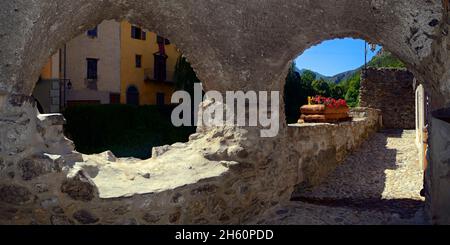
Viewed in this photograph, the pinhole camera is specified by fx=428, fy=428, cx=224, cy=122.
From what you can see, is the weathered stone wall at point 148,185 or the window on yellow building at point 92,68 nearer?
the weathered stone wall at point 148,185

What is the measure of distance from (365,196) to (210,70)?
2867 mm

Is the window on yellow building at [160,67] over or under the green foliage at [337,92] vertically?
over

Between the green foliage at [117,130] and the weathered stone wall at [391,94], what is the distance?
768 cm

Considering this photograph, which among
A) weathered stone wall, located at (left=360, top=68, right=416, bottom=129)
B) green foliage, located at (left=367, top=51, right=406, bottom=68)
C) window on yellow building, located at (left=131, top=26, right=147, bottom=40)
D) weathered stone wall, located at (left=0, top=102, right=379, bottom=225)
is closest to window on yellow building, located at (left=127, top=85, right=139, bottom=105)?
window on yellow building, located at (left=131, top=26, right=147, bottom=40)

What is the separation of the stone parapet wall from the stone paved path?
17 cm

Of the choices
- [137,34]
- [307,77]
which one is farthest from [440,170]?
[307,77]

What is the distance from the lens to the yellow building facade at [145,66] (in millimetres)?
23077

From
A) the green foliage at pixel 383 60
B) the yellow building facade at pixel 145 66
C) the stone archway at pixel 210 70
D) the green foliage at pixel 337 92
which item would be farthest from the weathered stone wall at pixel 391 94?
the green foliage at pixel 383 60

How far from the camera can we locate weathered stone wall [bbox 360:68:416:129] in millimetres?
15977

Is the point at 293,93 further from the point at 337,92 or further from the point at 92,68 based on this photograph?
the point at 92,68

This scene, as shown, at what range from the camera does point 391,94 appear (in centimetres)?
1634

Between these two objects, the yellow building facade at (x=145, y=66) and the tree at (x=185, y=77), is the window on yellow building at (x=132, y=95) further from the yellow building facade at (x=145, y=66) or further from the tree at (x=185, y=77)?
the tree at (x=185, y=77)

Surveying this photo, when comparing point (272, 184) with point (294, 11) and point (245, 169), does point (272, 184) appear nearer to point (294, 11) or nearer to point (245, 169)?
point (245, 169)

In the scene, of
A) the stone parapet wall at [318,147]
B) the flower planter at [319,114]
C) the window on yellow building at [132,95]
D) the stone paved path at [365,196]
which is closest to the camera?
the stone paved path at [365,196]
